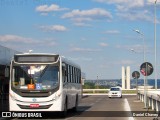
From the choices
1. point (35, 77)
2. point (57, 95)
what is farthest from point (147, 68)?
point (35, 77)

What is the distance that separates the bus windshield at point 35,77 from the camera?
22.4m

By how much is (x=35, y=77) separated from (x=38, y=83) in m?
0.34

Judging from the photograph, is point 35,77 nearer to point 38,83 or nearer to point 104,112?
point 38,83

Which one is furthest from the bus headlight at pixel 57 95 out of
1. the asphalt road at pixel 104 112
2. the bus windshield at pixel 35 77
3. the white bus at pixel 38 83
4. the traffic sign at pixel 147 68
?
the traffic sign at pixel 147 68

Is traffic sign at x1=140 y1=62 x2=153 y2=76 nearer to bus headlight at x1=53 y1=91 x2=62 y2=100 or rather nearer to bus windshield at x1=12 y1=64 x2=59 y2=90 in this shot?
bus windshield at x1=12 y1=64 x2=59 y2=90

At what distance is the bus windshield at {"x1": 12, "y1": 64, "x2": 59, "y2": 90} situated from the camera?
22422 mm

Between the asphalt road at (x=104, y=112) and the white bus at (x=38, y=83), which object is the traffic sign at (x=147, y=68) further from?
the white bus at (x=38, y=83)

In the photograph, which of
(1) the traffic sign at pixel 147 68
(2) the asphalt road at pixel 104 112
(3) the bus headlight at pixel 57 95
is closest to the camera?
(3) the bus headlight at pixel 57 95

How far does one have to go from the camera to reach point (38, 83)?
22.5 m

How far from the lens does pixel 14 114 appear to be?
23078 mm

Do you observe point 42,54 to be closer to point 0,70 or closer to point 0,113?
point 0,70

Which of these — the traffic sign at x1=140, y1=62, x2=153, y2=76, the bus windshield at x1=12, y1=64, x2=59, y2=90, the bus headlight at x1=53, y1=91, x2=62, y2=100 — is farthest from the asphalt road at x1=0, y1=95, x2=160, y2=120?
the traffic sign at x1=140, y1=62, x2=153, y2=76

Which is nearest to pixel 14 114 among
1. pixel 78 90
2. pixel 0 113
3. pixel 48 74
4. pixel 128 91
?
pixel 0 113

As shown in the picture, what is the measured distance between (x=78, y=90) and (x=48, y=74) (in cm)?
744
